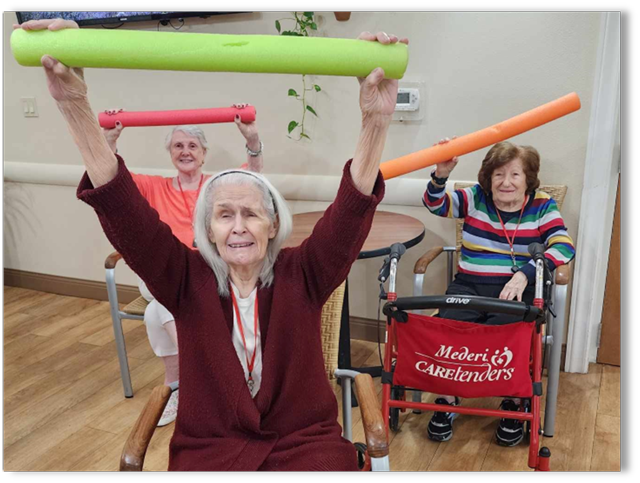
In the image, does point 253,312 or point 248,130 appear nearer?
point 253,312

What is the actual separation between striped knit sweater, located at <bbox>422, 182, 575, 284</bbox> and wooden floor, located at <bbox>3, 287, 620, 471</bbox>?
656 millimetres

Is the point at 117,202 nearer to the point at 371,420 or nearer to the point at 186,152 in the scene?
the point at 371,420

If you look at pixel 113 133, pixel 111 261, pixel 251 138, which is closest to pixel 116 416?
pixel 111 261

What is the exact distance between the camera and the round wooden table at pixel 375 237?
2430 millimetres

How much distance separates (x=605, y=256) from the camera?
9.12 ft

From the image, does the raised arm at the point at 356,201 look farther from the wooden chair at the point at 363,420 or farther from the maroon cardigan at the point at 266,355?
the wooden chair at the point at 363,420

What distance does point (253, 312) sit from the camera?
1481 millimetres

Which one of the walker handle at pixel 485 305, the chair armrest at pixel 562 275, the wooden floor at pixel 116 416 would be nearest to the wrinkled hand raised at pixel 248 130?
the walker handle at pixel 485 305

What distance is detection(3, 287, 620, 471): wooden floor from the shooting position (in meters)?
2.26

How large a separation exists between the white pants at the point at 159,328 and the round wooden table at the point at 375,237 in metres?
0.60

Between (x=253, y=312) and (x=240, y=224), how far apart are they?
225 millimetres

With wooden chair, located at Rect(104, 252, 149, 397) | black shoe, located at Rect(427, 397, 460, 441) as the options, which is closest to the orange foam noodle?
black shoe, located at Rect(427, 397, 460, 441)

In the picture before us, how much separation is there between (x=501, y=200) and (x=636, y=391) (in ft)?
3.11

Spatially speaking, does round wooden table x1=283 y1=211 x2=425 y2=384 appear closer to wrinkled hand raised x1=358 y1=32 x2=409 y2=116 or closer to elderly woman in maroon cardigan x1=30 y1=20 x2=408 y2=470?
elderly woman in maroon cardigan x1=30 y1=20 x2=408 y2=470
